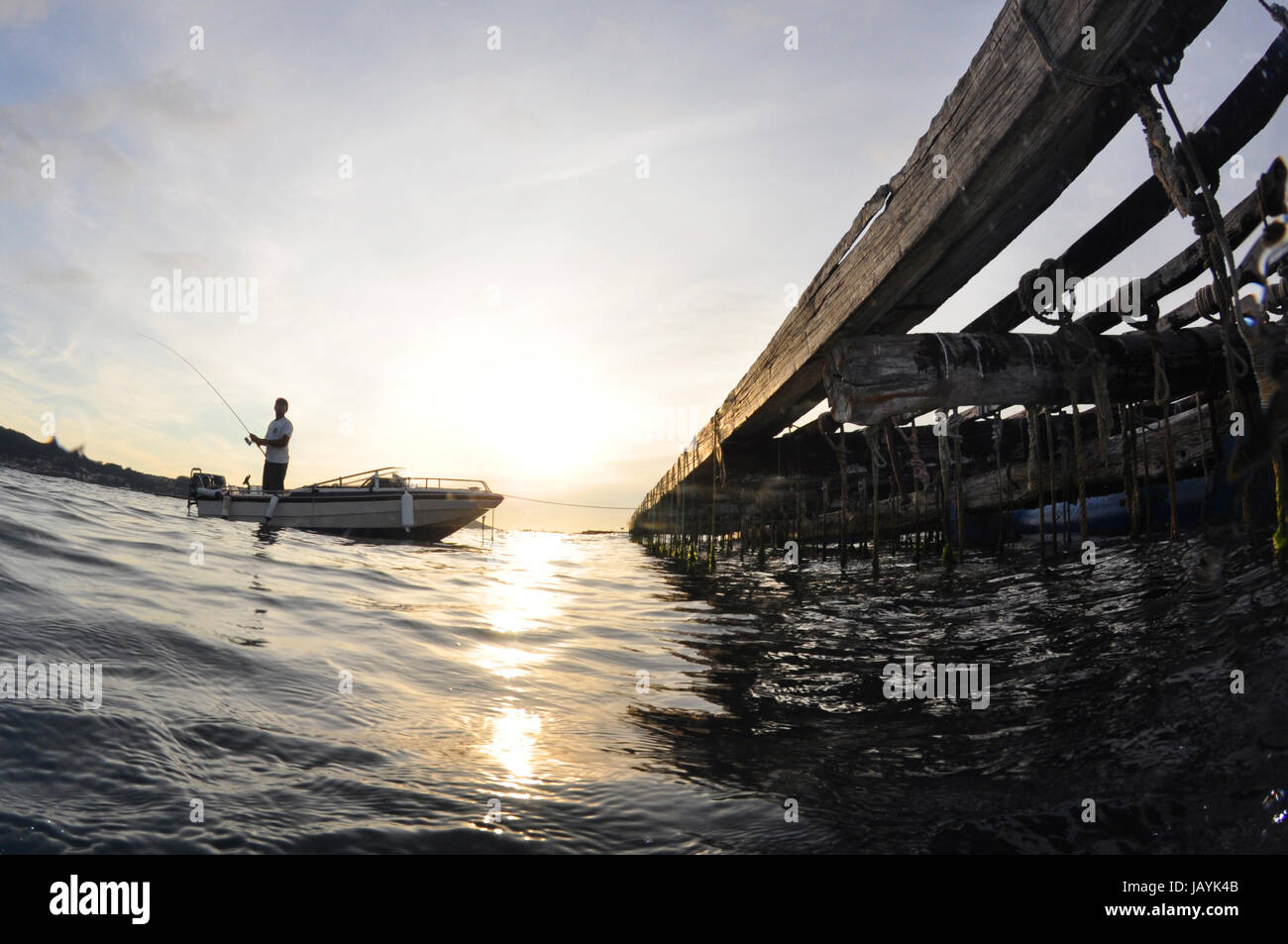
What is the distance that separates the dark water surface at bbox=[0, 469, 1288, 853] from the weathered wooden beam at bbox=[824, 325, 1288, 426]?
1.36 m

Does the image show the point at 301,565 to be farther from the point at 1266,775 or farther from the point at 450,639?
the point at 1266,775

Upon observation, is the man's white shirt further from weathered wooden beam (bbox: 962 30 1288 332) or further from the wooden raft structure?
weathered wooden beam (bbox: 962 30 1288 332)

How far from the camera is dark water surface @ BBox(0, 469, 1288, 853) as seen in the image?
6.43ft

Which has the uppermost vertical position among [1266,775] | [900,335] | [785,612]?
[900,335]

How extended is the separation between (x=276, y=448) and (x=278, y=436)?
499mm

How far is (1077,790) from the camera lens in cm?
211

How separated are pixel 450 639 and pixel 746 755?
3316 millimetres

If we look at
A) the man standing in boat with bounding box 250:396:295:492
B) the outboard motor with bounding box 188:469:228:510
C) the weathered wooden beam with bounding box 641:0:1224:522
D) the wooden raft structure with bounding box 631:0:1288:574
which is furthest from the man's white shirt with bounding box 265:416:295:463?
the weathered wooden beam with bounding box 641:0:1224:522

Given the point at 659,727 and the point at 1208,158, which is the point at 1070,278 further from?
the point at 659,727

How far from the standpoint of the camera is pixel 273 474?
64.0 ft

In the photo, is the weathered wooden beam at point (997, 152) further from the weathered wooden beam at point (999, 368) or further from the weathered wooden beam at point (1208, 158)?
the weathered wooden beam at point (1208, 158)

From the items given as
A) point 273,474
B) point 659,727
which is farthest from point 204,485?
point 659,727

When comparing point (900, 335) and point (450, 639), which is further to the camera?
point (450, 639)
